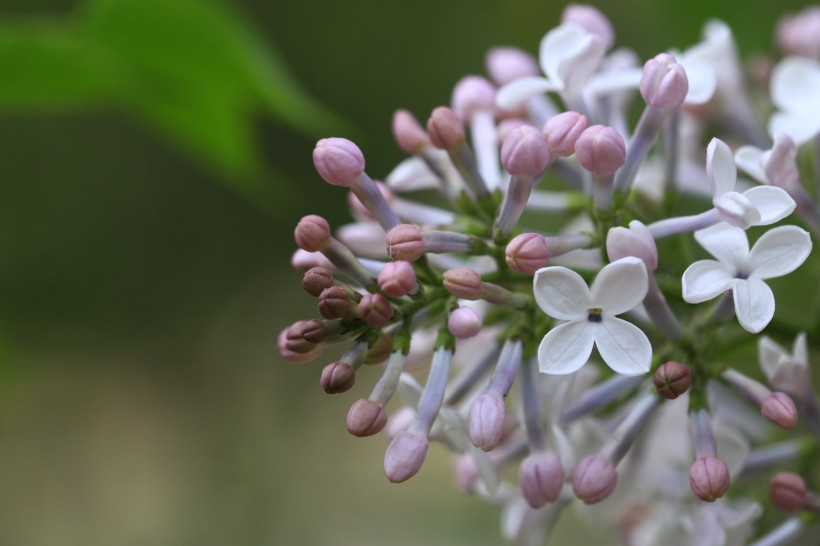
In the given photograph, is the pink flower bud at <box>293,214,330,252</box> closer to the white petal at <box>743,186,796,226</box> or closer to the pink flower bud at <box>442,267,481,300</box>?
the pink flower bud at <box>442,267,481,300</box>

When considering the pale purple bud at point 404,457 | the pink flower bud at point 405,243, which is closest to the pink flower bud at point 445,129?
the pink flower bud at point 405,243

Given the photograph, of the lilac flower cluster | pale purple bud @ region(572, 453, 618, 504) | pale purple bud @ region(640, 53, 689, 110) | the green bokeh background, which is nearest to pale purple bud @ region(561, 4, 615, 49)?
the lilac flower cluster

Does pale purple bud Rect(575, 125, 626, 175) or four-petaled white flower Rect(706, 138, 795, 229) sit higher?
pale purple bud Rect(575, 125, 626, 175)

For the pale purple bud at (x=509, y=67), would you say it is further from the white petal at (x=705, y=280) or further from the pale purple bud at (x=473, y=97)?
the white petal at (x=705, y=280)

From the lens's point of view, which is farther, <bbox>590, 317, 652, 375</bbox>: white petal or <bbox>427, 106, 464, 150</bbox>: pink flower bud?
<bbox>427, 106, 464, 150</bbox>: pink flower bud

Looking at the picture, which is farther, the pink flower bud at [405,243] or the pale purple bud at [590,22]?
the pale purple bud at [590,22]

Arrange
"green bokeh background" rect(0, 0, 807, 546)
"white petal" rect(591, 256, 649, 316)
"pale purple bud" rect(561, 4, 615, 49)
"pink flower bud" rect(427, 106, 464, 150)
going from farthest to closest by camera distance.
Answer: "green bokeh background" rect(0, 0, 807, 546)
"pale purple bud" rect(561, 4, 615, 49)
"pink flower bud" rect(427, 106, 464, 150)
"white petal" rect(591, 256, 649, 316)

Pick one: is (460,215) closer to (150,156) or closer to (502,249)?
(502,249)

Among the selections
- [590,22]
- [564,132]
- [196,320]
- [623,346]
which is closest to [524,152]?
[564,132]
